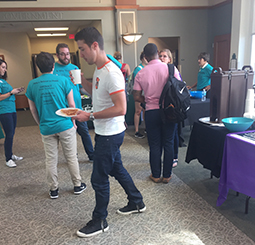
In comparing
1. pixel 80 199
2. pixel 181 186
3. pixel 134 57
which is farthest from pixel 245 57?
Result: pixel 80 199

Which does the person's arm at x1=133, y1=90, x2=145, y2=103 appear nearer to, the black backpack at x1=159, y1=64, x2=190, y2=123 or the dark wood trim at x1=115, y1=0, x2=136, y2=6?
the black backpack at x1=159, y1=64, x2=190, y2=123

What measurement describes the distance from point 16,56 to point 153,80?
8489 mm

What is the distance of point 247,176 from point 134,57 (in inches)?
221

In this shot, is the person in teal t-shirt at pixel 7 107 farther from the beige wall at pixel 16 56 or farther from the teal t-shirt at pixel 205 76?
the beige wall at pixel 16 56

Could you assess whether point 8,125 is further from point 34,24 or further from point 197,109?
point 34,24

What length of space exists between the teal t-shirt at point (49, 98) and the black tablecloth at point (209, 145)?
1.29 metres

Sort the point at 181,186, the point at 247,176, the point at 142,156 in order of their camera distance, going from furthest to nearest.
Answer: the point at 142,156 → the point at 181,186 → the point at 247,176

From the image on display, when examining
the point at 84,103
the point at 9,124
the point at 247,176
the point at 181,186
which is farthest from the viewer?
the point at 84,103

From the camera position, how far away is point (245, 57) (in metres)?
5.74

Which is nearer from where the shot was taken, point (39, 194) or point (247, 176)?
point (247, 176)

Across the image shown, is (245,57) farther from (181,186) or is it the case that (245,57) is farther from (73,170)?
(73,170)

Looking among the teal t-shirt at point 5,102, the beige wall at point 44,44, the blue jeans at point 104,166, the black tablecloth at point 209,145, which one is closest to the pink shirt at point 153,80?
the black tablecloth at point 209,145

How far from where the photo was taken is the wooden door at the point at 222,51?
252 inches

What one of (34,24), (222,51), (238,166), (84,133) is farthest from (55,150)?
(34,24)
